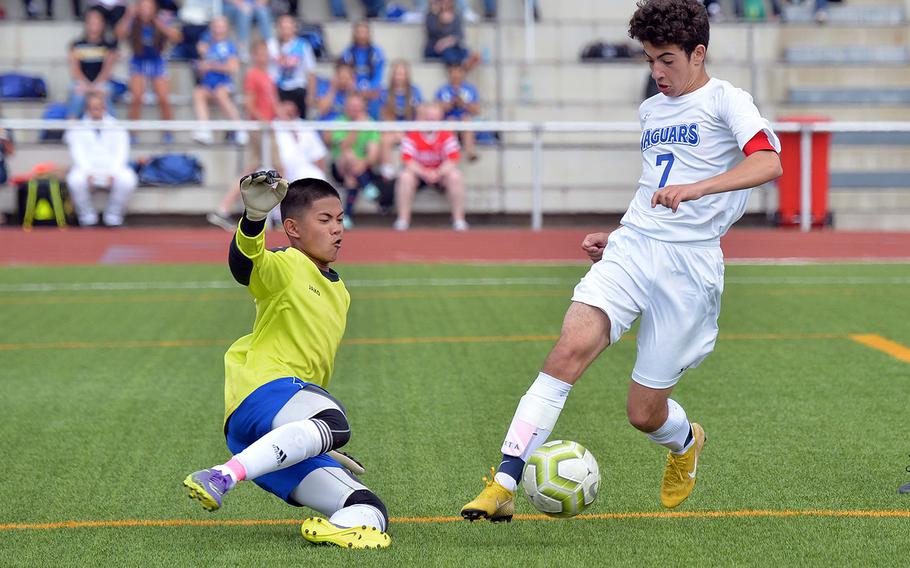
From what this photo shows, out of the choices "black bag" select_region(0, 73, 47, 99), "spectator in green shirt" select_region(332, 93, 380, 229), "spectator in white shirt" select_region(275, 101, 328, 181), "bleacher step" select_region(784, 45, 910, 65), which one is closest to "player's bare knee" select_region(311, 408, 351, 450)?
"spectator in white shirt" select_region(275, 101, 328, 181)

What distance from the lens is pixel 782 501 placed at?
16.6 ft

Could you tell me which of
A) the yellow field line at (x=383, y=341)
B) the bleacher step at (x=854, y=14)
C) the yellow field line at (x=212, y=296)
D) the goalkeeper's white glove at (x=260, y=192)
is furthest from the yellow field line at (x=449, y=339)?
the bleacher step at (x=854, y=14)

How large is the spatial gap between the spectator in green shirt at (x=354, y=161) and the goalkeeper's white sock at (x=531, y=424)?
11.8 metres

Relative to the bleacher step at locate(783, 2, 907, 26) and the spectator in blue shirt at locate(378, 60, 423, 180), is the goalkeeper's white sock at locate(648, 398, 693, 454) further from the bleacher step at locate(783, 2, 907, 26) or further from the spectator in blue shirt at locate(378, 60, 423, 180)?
the bleacher step at locate(783, 2, 907, 26)

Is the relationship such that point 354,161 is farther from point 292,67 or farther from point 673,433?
point 673,433

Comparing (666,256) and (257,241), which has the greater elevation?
(257,241)

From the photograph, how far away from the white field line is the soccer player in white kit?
25.5 ft

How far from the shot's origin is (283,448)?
435 centimetres

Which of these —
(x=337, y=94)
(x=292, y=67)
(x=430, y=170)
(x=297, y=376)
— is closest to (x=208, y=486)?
(x=297, y=376)

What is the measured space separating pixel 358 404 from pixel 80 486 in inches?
81.6

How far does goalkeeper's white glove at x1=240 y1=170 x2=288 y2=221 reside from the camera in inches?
167

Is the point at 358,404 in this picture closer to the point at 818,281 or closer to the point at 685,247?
the point at 685,247

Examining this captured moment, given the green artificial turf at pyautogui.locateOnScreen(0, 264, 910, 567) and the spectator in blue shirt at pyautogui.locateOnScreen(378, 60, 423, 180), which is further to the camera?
the spectator in blue shirt at pyautogui.locateOnScreen(378, 60, 423, 180)

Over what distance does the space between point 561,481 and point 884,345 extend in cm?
488
